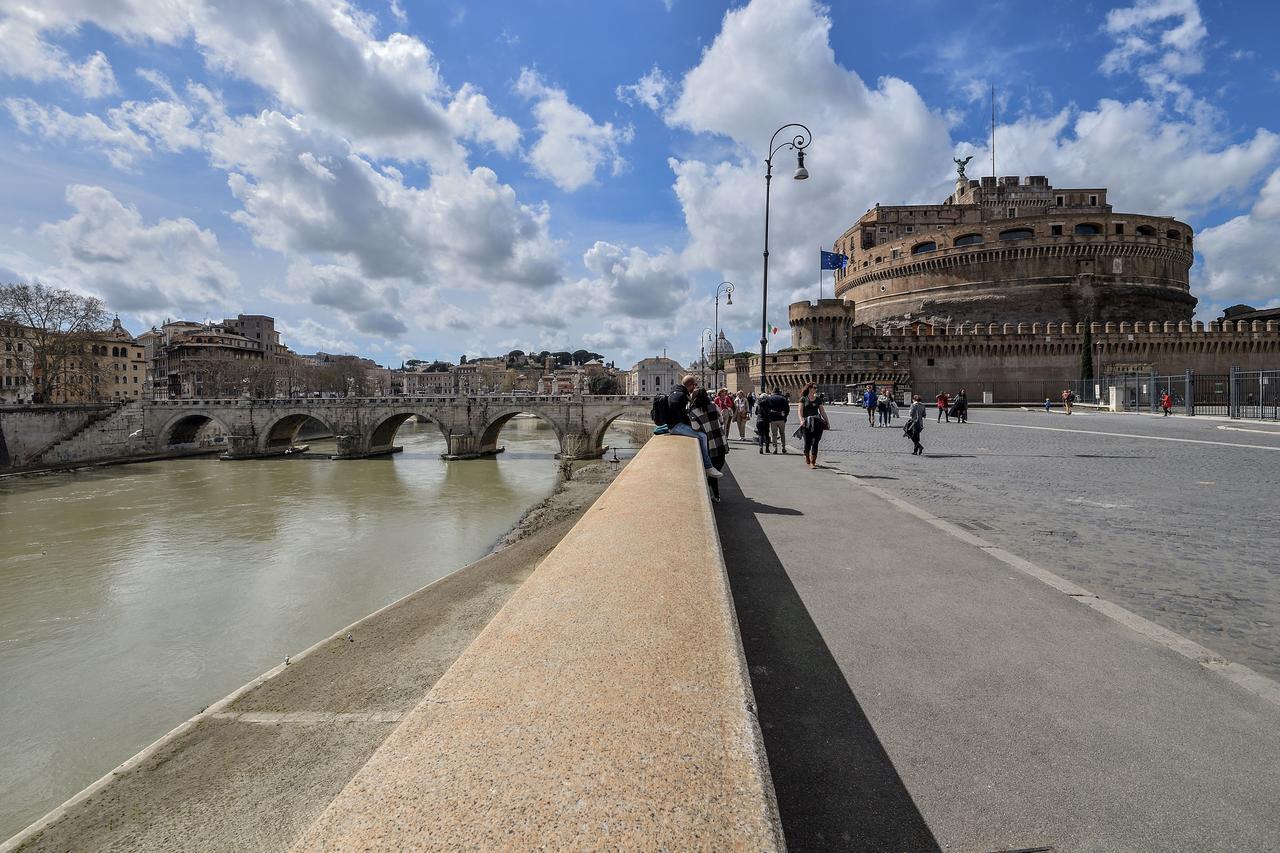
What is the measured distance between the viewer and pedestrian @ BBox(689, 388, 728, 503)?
671 centimetres

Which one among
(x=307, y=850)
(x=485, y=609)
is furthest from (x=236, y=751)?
(x=307, y=850)

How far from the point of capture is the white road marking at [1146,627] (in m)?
2.48

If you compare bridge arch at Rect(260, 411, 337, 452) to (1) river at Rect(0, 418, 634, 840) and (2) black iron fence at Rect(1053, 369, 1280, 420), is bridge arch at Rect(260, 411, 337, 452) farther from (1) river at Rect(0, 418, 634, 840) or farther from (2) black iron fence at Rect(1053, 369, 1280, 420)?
(2) black iron fence at Rect(1053, 369, 1280, 420)

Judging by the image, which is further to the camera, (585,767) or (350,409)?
(350,409)

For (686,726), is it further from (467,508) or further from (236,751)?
(467,508)

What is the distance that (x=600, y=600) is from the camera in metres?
2.03

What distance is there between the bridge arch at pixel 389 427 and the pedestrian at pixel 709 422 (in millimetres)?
36407

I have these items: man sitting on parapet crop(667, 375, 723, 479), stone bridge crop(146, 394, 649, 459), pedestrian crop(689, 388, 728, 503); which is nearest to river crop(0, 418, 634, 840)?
man sitting on parapet crop(667, 375, 723, 479)

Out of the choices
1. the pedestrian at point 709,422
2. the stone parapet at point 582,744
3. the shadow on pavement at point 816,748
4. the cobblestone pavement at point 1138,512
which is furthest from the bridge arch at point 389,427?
the stone parapet at point 582,744

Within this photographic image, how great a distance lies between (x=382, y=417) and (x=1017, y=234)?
1925 inches

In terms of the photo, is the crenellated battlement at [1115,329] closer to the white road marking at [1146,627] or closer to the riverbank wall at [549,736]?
the white road marking at [1146,627]

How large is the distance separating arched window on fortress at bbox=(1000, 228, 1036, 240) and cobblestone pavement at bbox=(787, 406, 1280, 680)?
124 ft

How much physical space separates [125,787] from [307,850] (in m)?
4.25

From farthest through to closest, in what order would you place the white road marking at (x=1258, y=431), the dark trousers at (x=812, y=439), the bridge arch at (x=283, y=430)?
1. the bridge arch at (x=283, y=430)
2. the white road marking at (x=1258, y=431)
3. the dark trousers at (x=812, y=439)
